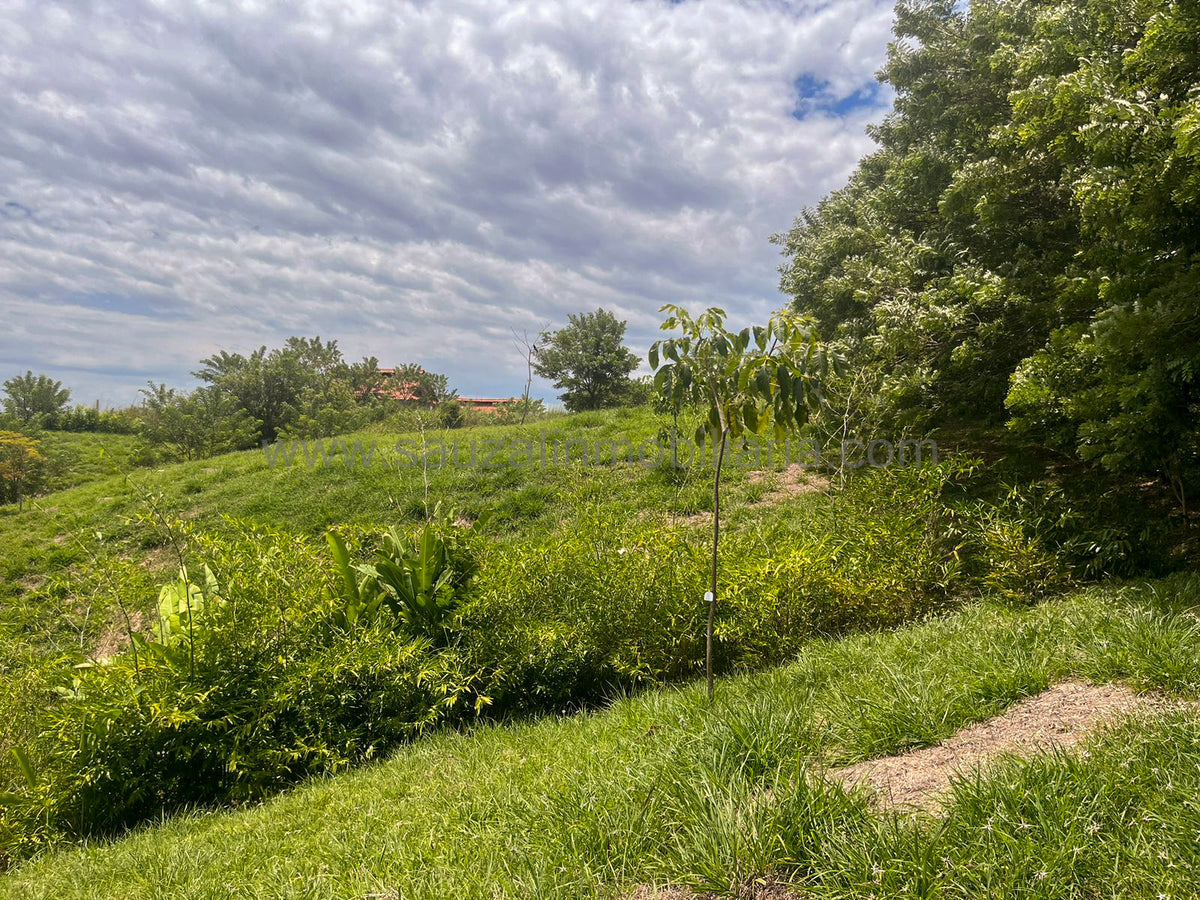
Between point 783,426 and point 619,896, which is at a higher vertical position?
point 783,426

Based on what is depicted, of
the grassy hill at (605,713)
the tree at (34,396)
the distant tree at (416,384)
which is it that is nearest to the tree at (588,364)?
the distant tree at (416,384)

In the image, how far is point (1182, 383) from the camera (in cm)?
362

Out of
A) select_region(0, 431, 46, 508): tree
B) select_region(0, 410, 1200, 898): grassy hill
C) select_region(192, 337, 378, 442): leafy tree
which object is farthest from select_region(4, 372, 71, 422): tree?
select_region(0, 410, 1200, 898): grassy hill

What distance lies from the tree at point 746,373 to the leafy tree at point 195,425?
17.8 meters

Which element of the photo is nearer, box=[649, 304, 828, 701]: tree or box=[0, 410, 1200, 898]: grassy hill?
box=[0, 410, 1200, 898]: grassy hill

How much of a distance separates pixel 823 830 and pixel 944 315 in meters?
5.10

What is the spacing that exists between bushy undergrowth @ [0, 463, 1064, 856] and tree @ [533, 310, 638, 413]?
18.2m

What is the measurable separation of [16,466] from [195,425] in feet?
14.8

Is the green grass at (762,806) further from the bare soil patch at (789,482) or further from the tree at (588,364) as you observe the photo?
the tree at (588,364)

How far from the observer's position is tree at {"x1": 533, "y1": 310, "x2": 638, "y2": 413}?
73.6ft

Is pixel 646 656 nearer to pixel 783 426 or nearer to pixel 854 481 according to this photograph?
pixel 783 426

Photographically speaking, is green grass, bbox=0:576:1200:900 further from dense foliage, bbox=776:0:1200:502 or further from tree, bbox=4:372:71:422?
tree, bbox=4:372:71:422

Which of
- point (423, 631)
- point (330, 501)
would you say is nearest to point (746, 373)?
point (423, 631)

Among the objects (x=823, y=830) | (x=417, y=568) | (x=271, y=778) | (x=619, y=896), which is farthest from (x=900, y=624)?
(x=271, y=778)
